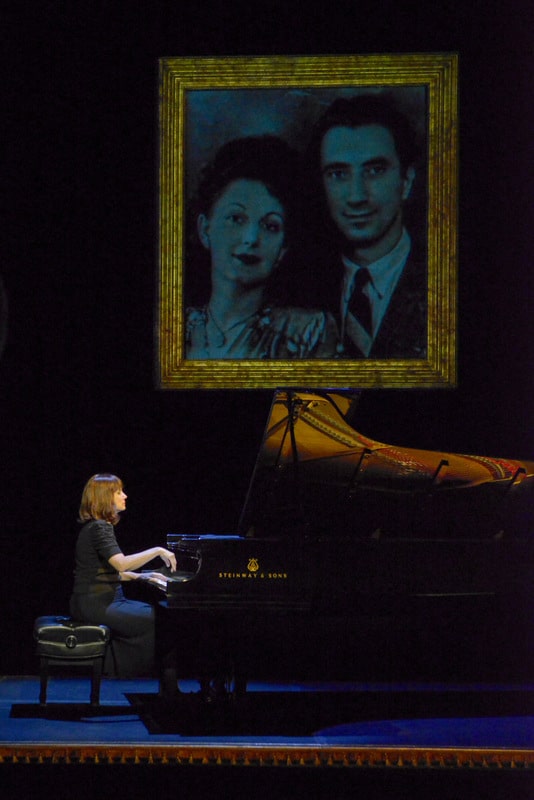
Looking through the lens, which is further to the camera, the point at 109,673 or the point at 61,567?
the point at 61,567

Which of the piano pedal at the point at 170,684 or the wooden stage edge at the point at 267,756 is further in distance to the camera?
the piano pedal at the point at 170,684

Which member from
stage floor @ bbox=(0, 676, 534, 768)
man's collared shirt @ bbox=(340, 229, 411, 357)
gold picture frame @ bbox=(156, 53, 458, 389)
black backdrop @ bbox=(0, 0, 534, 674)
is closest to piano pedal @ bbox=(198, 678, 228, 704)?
stage floor @ bbox=(0, 676, 534, 768)

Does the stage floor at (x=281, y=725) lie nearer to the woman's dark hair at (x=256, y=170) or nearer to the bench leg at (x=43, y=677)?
the bench leg at (x=43, y=677)

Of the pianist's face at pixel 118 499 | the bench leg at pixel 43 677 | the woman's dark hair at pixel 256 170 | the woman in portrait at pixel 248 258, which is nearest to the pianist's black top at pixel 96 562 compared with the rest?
the pianist's face at pixel 118 499

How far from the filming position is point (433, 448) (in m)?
6.53

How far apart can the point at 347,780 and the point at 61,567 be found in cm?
261

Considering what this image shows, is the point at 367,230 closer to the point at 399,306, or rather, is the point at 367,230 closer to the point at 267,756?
the point at 399,306

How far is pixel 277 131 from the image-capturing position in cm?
653

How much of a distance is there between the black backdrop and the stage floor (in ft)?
3.45

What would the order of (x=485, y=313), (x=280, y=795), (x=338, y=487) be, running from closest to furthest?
1. (x=280, y=795)
2. (x=338, y=487)
3. (x=485, y=313)

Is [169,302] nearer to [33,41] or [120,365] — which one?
[120,365]

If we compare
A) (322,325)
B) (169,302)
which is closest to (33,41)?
(169,302)

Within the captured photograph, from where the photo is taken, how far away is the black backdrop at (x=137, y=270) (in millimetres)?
6484

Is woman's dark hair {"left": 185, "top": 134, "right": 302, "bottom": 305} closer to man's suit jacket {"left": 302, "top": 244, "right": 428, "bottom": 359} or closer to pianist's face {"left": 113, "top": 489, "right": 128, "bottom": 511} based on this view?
man's suit jacket {"left": 302, "top": 244, "right": 428, "bottom": 359}
